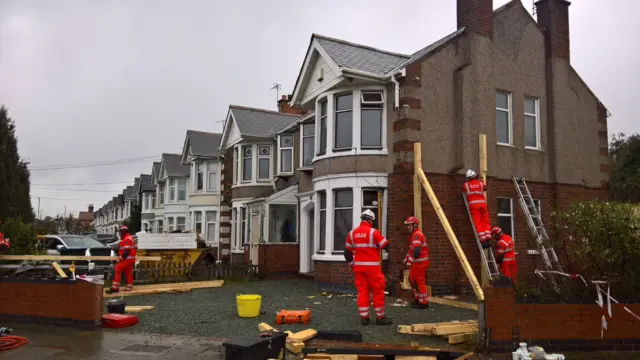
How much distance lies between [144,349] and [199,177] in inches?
968

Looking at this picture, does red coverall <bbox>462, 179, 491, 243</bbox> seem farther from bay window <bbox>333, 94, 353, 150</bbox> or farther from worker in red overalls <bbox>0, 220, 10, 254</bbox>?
worker in red overalls <bbox>0, 220, 10, 254</bbox>

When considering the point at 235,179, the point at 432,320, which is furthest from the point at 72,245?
the point at 432,320

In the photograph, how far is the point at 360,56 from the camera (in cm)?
1544

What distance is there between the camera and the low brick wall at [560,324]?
6.99 meters

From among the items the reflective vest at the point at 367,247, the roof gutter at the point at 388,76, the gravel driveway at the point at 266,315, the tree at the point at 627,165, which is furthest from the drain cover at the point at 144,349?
the tree at the point at 627,165

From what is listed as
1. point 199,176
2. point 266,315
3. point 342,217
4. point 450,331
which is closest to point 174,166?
point 199,176

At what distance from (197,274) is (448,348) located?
1406cm

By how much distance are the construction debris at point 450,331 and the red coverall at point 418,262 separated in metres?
2.55

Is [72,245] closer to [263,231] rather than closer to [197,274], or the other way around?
[197,274]

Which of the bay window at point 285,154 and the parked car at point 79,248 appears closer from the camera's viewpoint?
the parked car at point 79,248

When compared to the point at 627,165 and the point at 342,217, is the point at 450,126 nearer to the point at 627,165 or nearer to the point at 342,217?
the point at 342,217

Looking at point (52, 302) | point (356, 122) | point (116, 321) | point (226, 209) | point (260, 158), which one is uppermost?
point (260, 158)

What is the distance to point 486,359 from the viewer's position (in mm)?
6770

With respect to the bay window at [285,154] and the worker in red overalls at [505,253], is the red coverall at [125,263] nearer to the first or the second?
the bay window at [285,154]
